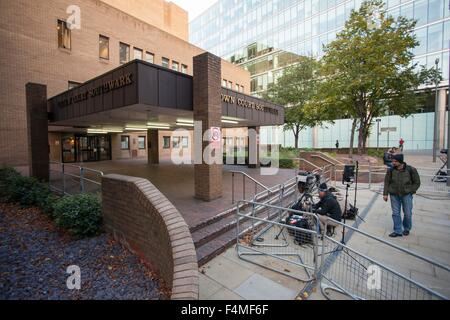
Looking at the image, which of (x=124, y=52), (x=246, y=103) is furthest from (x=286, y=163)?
(x=124, y=52)

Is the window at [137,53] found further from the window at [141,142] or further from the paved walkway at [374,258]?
A: the paved walkway at [374,258]

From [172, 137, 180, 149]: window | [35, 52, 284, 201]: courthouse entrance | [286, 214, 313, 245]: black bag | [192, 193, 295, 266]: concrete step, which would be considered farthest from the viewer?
[172, 137, 180, 149]: window

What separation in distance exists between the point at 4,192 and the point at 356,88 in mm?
18299

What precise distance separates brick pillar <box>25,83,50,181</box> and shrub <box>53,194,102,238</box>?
18.1 feet

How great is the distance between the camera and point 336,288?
3.26 meters

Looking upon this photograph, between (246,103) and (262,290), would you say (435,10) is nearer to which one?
(246,103)

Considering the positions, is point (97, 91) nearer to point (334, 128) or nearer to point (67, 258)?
point (67, 258)

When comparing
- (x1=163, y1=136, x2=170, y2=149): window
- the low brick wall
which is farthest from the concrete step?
(x1=163, y1=136, x2=170, y2=149): window

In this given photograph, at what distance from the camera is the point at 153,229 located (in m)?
3.73

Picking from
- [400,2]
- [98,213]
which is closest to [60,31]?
[98,213]

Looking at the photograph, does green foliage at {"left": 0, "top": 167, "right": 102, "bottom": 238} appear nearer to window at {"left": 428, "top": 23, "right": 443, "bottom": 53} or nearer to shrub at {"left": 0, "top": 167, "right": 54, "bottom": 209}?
shrub at {"left": 0, "top": 167, "right": 54, "bottom": 209}

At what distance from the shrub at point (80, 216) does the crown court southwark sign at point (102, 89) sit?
3.12 m

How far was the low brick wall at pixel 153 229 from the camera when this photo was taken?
2.81 meters

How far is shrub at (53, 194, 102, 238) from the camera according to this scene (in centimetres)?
498
